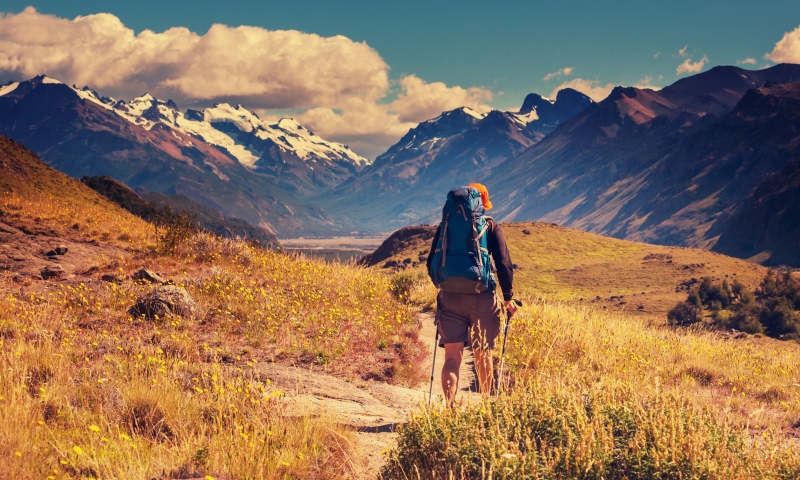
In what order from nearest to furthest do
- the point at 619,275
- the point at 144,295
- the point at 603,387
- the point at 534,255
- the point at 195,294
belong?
the point at 603,387 < the point at 144,295 < the point at 195,294 < the point at 619,275 < the point at 534,255

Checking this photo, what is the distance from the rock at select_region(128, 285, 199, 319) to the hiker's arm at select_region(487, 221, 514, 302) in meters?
6.16

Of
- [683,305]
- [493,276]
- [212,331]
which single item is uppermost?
[493,276]

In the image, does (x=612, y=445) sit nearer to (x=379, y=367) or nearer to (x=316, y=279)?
(x=379, y=367)

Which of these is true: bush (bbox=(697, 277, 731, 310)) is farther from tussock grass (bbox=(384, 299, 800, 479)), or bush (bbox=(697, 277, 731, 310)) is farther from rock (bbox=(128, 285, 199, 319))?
rock (bbox=(128, 285, 199, 319))

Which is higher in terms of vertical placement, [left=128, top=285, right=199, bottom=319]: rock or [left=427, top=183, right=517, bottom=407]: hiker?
[left=427, top=183, right=517, bottom=407]: hiker

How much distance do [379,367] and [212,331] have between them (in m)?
3.08

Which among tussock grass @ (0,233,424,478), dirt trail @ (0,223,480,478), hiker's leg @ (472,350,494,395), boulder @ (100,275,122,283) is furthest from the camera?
boulder @ (100,275,122,283)

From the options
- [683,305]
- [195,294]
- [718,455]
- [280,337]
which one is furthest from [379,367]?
[683,305]

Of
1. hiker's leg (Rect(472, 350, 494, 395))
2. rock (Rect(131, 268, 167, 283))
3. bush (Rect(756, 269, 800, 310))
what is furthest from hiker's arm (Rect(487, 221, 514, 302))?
bush (Rect(756, 269, 800, 310))

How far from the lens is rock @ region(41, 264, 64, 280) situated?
12.0 meters

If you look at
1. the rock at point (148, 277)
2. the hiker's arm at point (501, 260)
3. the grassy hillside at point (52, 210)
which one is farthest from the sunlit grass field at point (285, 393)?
the hiker's arm at point (501, 260)

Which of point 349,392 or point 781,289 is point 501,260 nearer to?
point 349,392

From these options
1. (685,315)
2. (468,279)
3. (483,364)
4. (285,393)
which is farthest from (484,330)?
(685,315)

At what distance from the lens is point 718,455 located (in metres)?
4.02
